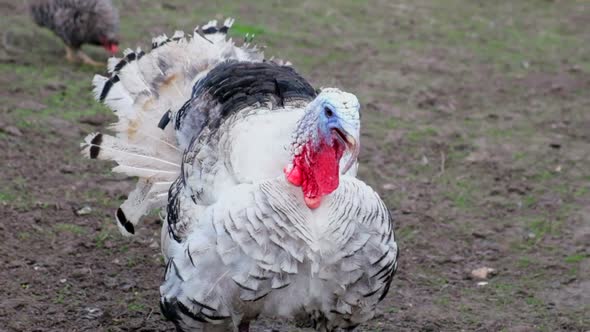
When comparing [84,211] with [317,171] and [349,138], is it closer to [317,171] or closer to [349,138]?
[317,171]

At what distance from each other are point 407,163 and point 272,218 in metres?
3.28

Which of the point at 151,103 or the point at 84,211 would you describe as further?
the point at 84,211

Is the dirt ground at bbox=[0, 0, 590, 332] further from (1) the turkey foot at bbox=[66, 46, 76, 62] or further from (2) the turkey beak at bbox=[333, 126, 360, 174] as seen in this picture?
(2) the turkey beak at bbox=[333, 126, 360, 174]

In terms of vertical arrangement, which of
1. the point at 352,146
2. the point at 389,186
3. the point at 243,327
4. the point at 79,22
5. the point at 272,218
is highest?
the point at 352,146

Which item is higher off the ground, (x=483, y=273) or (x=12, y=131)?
(x=483, y=273)

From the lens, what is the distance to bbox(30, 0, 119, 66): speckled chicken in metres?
7.79

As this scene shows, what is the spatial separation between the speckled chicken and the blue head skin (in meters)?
4.95

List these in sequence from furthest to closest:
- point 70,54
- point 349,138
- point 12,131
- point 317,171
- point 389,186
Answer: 1. point 70,54
2. point 12,131
3. point 389,186
4. point 317,171
5. point 349,138

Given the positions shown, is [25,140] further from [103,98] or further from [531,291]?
[531,291]

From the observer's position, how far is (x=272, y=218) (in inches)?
127

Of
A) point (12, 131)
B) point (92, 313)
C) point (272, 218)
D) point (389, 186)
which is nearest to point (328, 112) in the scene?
point (272, 218)

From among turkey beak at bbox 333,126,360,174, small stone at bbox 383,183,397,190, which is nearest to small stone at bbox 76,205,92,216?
small stone at bbox 383,183,397,190

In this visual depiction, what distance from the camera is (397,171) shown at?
20.4 ft

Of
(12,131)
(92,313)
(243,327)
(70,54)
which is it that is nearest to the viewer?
(243,327)
